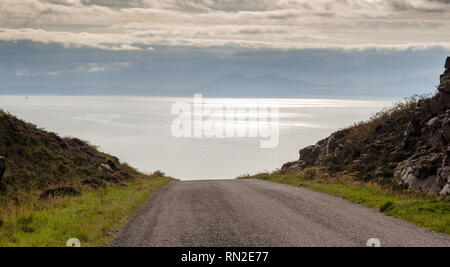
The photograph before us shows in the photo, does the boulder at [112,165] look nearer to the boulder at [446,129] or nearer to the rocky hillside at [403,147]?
the rocky hillside at [403,147]

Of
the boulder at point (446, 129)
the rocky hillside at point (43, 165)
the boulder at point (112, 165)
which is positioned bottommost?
the boulder at point (112, 165)

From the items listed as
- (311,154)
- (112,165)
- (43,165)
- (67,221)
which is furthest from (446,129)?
(112,165)

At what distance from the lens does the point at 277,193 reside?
72.9 ft

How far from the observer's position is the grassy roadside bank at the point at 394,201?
14078mm

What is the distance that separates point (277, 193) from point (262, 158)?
118214 millimetres

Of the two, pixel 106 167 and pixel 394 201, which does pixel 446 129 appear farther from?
pixel 106 167

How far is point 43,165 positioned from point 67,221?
14.6 m

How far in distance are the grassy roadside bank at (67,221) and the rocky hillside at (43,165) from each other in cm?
402

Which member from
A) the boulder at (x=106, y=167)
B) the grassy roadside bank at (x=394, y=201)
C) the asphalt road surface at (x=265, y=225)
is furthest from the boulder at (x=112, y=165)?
the asphalt road surface at (x=265, y=225)

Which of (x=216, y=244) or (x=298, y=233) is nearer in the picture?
(x=216, y=244)

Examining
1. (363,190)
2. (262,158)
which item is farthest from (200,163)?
(363,190)

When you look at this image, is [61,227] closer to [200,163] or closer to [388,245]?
[388,245]

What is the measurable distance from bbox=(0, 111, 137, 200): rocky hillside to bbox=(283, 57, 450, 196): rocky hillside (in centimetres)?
1791
